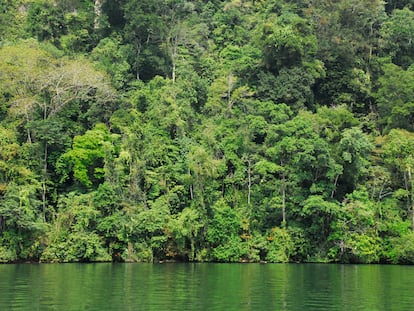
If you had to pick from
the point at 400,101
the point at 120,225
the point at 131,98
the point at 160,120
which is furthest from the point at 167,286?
the point at 400,101

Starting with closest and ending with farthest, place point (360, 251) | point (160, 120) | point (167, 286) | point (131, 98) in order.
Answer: point (167, 286) < point (360, 251) < point (160, 120) < point (131, 98)

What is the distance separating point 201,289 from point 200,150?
65.4ft

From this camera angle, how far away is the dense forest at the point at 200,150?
41.3m

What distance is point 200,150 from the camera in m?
42.9

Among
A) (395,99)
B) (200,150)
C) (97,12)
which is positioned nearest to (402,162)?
(395,99)

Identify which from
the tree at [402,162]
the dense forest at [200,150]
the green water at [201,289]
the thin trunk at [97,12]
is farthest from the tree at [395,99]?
the thin trunk at [97,12]

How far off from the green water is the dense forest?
291 inches

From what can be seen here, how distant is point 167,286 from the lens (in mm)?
24656

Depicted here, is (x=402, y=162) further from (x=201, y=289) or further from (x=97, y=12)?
(x=97, y=12)

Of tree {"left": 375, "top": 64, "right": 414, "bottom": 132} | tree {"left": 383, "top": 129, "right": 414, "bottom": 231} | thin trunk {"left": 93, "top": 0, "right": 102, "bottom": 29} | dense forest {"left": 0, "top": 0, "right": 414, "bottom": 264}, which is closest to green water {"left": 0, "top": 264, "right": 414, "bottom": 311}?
dense forest {"left": 0, "top": 0, "right": 414, "bottom": 264}

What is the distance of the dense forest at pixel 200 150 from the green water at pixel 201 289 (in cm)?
738

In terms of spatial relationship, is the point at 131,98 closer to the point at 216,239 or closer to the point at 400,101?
the point at 216,239

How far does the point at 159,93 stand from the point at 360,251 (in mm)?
19190

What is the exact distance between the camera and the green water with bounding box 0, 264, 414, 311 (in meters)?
19.6
